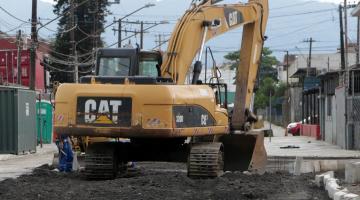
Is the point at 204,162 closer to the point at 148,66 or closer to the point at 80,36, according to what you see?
the point at 148,66

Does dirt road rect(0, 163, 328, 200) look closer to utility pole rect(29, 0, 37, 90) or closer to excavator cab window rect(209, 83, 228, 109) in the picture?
excavator cab window rect(209, 83, 228, 109)

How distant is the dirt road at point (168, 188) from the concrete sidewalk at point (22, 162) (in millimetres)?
4426

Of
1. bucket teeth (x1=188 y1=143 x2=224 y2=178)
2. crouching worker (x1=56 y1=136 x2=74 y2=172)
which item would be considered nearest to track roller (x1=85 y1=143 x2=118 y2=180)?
bucket teeth (x1=188 y1=143 x2=224 y2=178)

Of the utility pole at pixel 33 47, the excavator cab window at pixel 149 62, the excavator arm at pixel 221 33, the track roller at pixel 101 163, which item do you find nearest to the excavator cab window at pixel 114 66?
the excavator cab window at pixel 149 62

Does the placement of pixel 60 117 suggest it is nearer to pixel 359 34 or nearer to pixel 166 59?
pixel 166 59

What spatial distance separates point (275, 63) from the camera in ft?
455

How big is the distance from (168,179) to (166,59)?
2.59m

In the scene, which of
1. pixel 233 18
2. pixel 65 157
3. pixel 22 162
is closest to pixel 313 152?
pixel 22 162

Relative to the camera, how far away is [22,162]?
2680cm

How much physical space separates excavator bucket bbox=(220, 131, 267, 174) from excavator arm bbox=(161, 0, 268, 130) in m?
0.30

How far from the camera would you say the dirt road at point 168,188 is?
12344 mm

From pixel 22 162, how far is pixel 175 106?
46.6ft

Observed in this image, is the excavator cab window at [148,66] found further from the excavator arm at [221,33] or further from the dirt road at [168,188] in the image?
the dirt road at [168,188]

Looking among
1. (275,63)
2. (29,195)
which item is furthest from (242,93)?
(275,63)
